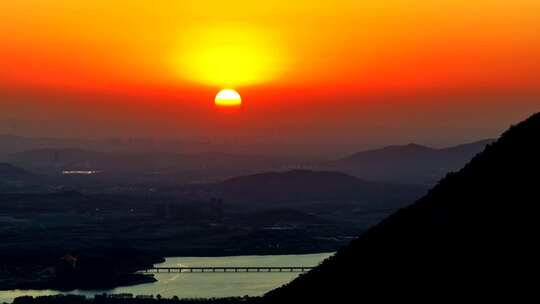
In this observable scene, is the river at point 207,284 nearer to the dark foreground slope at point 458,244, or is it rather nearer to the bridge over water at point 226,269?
the bridge over water at point 226,269

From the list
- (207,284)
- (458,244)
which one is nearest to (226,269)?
(207,284)

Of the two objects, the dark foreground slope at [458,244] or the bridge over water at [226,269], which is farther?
the bridge over water at [226,269]

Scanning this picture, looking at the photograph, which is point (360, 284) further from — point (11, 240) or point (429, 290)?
point (11, 240)

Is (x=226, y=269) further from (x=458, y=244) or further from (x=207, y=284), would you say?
(x=458, y=244)

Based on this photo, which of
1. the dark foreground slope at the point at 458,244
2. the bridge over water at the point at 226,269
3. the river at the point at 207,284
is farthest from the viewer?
the bridge over water at the point at 226,269

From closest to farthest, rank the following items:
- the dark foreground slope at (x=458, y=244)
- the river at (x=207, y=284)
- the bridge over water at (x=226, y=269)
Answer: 1. the dark foreground slope at (x=458, y=244)
2. the river at (x=207, y=284)
3. the bridge over water at (x=226, y=269)

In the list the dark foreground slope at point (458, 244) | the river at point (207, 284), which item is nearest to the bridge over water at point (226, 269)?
the river at point (207, 284)

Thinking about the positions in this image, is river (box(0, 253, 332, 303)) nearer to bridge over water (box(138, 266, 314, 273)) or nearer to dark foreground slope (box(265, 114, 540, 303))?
bridge over water (box(138, 266, 314, 273))

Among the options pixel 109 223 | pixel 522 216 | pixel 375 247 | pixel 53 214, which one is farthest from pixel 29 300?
pixel 53 214

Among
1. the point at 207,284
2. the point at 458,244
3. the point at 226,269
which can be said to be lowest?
the point at 458,244
